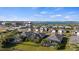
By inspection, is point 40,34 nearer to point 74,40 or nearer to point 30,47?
point 30,47

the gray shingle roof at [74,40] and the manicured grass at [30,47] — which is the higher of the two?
the gray shingle roof at [74,40]

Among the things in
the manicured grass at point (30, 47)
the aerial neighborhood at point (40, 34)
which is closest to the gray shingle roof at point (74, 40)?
the aerial neighborhood at point (40, 34)

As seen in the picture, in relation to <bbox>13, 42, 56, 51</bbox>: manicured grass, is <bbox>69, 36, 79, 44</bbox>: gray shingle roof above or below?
above

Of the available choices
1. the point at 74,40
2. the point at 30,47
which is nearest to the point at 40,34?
the point at 30,47

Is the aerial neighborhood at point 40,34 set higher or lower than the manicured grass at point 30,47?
higher

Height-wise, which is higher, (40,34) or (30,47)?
(40,34)

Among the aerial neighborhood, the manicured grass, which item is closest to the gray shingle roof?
the aerial neighborhood

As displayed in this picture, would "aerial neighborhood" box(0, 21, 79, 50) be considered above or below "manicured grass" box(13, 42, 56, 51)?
above

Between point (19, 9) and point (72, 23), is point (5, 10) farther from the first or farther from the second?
point (72, 23)

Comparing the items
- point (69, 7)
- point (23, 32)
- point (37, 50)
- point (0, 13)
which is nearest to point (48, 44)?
point (37, 50)

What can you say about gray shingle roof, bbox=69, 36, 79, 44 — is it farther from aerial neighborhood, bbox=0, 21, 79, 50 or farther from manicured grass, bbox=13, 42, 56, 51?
manicured grass, bbox=13, 42, 56, 51

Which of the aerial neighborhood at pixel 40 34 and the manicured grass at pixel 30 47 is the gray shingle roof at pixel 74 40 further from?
the manicured grass at pixel 30 47
